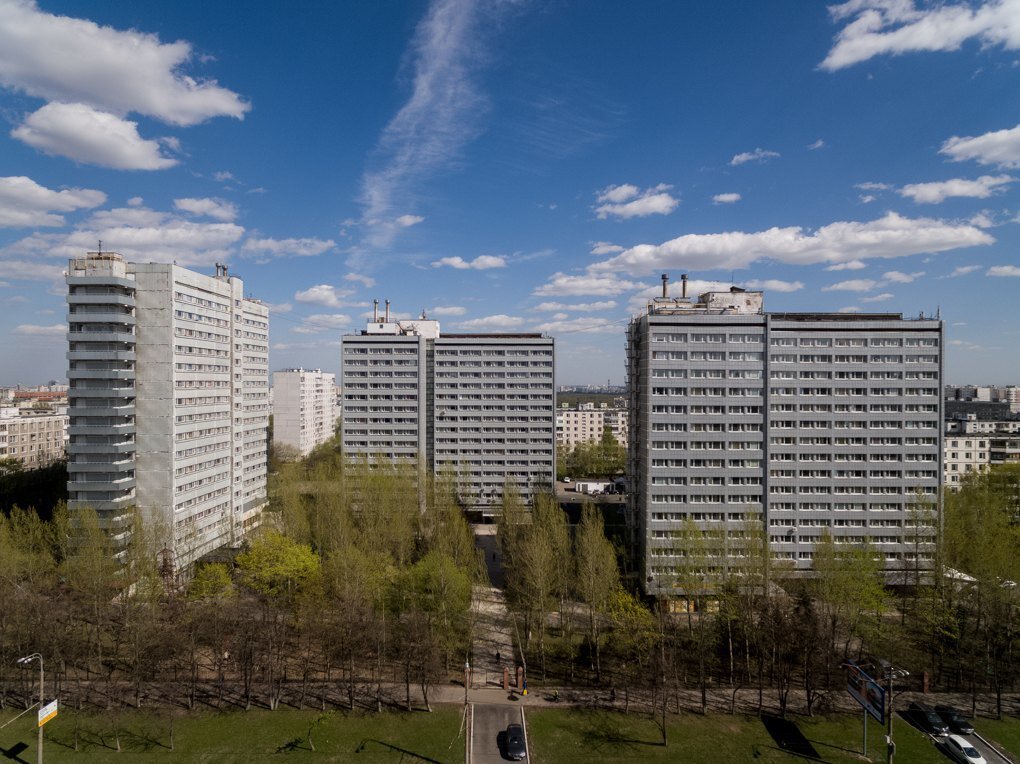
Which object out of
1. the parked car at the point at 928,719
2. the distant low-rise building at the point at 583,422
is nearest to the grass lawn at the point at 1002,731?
the parked car at the point at 928,719

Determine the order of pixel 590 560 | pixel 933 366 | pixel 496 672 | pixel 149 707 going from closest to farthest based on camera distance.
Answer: pixel 149 707, pixel 496 672, pixel 590 560, pixel 933 366

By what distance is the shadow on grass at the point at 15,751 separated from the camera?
74.1ft

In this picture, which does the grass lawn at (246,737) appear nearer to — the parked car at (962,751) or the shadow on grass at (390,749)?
the shadow on grass at (390,749)

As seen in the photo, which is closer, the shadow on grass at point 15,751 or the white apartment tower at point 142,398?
the shadow on grass at point 15,751

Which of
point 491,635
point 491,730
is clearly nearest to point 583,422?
point 491,635

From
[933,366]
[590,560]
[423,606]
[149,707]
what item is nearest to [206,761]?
[149,707]

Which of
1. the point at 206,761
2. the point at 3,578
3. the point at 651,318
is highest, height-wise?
the point at 651,318

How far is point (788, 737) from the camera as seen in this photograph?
80.9 feet

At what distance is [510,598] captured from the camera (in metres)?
38.5

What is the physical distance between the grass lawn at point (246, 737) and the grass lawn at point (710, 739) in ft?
14.1

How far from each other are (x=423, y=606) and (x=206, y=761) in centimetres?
1150

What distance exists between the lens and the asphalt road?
23.1m

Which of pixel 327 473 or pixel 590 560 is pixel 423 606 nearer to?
pixel 590 560

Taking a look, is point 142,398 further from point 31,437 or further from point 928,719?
point 31,437
